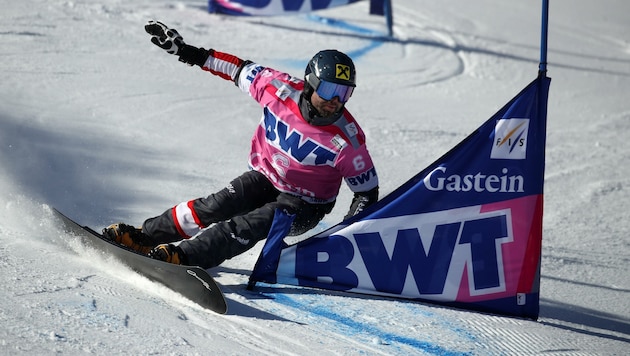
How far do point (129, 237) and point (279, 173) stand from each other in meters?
1.01

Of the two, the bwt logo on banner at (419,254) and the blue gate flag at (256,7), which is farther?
the blue gate flag at (256,7)

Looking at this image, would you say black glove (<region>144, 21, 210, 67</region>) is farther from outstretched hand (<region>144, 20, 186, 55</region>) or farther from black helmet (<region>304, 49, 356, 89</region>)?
black helmet (<region>304, 49, 356, 89</region>)

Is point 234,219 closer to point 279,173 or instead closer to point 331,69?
point 279,173

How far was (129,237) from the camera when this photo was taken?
189 inches

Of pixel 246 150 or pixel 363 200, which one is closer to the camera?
pixel 363 200

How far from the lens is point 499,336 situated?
15.3 feet

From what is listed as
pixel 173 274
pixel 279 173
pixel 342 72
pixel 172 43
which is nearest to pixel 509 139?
pixel 342 72

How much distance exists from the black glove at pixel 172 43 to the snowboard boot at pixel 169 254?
134cm

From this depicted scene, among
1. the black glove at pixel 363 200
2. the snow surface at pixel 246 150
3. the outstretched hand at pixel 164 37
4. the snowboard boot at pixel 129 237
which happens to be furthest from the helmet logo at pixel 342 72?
the snowboard boot at pixel 129 237

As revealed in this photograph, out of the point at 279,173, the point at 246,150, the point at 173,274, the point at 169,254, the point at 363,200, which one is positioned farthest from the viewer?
the point at 246,150

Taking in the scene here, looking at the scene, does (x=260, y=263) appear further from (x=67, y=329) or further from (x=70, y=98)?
(x=70, y=98)

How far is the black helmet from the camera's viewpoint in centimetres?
476

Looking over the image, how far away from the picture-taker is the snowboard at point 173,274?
13.9 feet

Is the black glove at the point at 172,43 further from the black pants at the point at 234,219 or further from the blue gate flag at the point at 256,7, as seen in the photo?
the blue gate flag at the point at 256,7
